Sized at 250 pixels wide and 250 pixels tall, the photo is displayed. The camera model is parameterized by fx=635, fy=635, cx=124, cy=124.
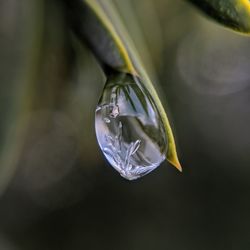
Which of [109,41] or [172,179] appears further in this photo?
[172,179]

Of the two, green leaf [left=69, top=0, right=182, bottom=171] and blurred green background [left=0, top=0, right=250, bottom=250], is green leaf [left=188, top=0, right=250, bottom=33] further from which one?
blurred green background [left=0, top=0, right=250, bottom=250]

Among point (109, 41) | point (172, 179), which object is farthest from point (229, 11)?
point (172, 179)

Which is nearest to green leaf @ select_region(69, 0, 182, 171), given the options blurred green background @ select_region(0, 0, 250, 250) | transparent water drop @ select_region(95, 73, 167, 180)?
transparent water drop @ select_region(95, 73, 167, 180)

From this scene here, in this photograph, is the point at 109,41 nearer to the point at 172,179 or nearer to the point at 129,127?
the point at 129,127

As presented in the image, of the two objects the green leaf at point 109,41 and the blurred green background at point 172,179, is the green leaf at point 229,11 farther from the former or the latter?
the blurred green background at point 172,179

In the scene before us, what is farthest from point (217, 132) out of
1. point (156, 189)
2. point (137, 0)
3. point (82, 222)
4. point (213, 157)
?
point (137, 0)

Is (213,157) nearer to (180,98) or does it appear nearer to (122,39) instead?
(180,98)
